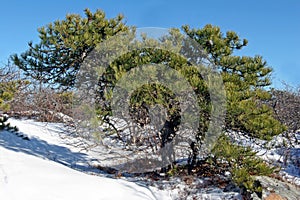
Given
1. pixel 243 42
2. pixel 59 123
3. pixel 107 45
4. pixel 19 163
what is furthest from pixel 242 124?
pixel 59 123

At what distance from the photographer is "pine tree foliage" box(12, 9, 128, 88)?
15.7 feet

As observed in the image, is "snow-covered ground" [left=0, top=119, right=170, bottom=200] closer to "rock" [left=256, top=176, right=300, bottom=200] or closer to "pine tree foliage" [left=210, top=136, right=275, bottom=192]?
"pine tree foliage" [left=210, top=136, right=275, bottom=192]

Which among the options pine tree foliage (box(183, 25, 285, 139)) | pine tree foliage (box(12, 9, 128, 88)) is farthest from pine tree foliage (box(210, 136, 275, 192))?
pine tree foliage (box(12, 9, 128, 88))

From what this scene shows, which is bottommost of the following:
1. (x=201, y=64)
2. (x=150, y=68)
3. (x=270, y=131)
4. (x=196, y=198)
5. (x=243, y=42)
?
(x=196, y=198)

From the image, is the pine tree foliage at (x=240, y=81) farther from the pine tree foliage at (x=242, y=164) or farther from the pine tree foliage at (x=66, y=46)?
the pine tree foliage at (x=66, y=46)

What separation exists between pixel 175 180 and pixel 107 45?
8.84 feet

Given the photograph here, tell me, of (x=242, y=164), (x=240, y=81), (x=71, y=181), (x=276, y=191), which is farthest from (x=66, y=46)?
(x=276, y=191)

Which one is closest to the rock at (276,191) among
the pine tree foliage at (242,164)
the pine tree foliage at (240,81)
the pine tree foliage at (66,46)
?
the pine tree foliage at (242,164)

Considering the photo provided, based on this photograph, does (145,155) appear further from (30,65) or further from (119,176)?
(30,65)

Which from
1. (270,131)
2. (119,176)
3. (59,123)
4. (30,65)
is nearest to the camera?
(270,131)

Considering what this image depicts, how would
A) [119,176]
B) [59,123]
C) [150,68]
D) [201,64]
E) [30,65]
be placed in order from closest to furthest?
[150,68]
[201,64]
[30,65]
[119,176]
[59,123]

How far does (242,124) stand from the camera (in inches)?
182

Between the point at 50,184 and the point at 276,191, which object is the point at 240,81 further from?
the point at 50,184

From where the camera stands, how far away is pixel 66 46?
479 centimetres
